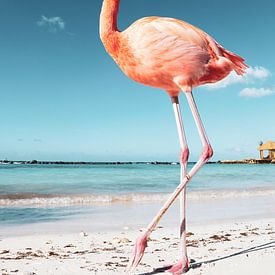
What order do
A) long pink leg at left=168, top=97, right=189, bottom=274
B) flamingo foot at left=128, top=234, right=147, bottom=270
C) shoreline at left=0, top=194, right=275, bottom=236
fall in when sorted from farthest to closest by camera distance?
shoreline at left=0, top=194, right=275, bottom=236, long pink leg at left=168, top=97, right=189, bottom=274, flamingo foot at left=128, top=234, right=147, bottom=270

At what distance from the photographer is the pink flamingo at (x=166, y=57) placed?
3.59 meters

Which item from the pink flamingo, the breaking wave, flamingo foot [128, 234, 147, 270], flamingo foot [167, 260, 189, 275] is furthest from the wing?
the breaking wave

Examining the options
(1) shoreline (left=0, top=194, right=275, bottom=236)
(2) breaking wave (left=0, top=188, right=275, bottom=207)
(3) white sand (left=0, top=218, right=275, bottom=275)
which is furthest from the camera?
(2) breaking wave (left=0, top=188, right=275, bottom=207)

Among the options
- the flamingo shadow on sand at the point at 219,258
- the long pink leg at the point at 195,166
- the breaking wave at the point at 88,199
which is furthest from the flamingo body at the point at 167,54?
the breaking wave at the point at 88,199

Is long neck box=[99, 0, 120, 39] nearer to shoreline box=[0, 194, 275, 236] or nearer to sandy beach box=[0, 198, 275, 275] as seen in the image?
sandy beach box=[0, 198, 275, 275]

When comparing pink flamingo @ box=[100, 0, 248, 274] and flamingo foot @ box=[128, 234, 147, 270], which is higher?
pink flamingo @ box=[100, 0, 248, 274]

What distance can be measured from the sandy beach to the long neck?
2635 millimetres

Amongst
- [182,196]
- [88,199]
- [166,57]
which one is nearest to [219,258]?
[182,196]

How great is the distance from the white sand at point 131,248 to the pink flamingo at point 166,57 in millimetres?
1199

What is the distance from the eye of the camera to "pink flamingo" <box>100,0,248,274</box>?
3.59 meters

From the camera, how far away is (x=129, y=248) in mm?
6398

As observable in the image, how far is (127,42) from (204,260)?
285cm

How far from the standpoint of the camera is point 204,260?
4.73 m

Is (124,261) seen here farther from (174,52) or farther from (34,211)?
(34,211)
